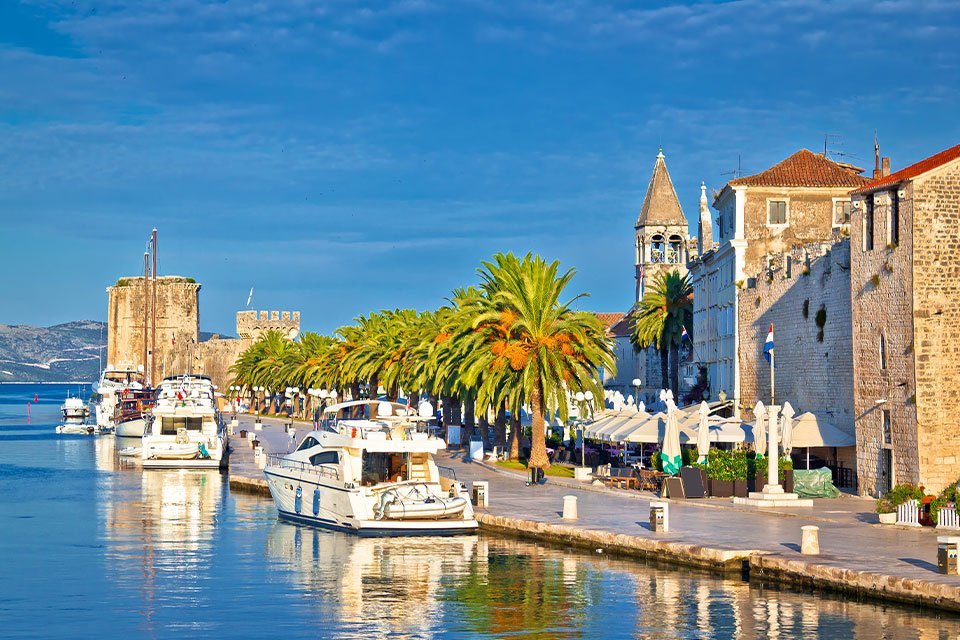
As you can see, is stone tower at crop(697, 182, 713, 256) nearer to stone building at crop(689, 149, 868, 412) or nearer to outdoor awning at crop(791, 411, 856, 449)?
stone building at crop(689, 149, 868, 412)

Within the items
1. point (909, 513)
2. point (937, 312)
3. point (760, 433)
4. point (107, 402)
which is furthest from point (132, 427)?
point (909, 513)

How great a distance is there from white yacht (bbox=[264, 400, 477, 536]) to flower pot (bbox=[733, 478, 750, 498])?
23.3 ft

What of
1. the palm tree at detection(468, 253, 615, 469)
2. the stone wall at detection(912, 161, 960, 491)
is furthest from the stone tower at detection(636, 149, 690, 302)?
the stone wall at detection(912, 161, 960, 491)

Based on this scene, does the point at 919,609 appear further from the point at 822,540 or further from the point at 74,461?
the point at 74,461

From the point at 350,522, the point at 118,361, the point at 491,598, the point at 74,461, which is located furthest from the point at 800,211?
the point at 118,361

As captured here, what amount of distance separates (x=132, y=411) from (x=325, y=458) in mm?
53316

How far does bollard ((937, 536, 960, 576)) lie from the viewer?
70.2ft

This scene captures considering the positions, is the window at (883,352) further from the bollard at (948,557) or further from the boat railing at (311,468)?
the boat railing at (311,468)

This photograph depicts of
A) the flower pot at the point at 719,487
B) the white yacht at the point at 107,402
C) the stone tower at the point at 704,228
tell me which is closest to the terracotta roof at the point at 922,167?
the flower pot at the point at 719,487

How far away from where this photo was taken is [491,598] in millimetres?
23906

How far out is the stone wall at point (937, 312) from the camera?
30281 millimetres

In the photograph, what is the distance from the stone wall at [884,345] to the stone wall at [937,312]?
0.20m

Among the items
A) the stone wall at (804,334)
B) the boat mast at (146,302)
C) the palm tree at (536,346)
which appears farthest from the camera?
the boat mast at (146,302)

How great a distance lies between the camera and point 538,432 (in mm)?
44062
